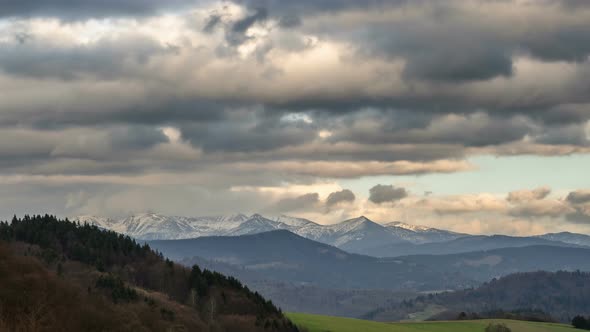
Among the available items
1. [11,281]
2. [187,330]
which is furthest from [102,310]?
[187,330]

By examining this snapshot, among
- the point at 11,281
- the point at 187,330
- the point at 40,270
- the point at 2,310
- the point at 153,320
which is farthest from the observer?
the point at 187,330

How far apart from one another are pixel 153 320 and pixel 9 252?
51543 millimetres

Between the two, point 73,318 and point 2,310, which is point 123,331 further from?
point 2,310

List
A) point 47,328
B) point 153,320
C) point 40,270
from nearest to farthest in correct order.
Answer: point 47,328
point 40,270
point 153,320

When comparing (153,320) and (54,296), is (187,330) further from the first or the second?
(54,296)

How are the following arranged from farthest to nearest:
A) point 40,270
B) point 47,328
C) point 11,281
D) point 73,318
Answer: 1. point 40,270
2. point 11,281
3. point 73,318
4. point 47,328

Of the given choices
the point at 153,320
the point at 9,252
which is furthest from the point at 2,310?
the point at 153,320

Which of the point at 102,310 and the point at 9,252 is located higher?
the point at 9,252

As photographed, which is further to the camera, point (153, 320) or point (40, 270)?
point (153, 320)

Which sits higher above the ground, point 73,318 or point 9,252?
point 9,252

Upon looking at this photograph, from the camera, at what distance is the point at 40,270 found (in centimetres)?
12094

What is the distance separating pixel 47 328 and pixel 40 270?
4432 centimetres

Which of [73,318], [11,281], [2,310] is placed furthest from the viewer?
[11,281]

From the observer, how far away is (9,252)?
418 feet
